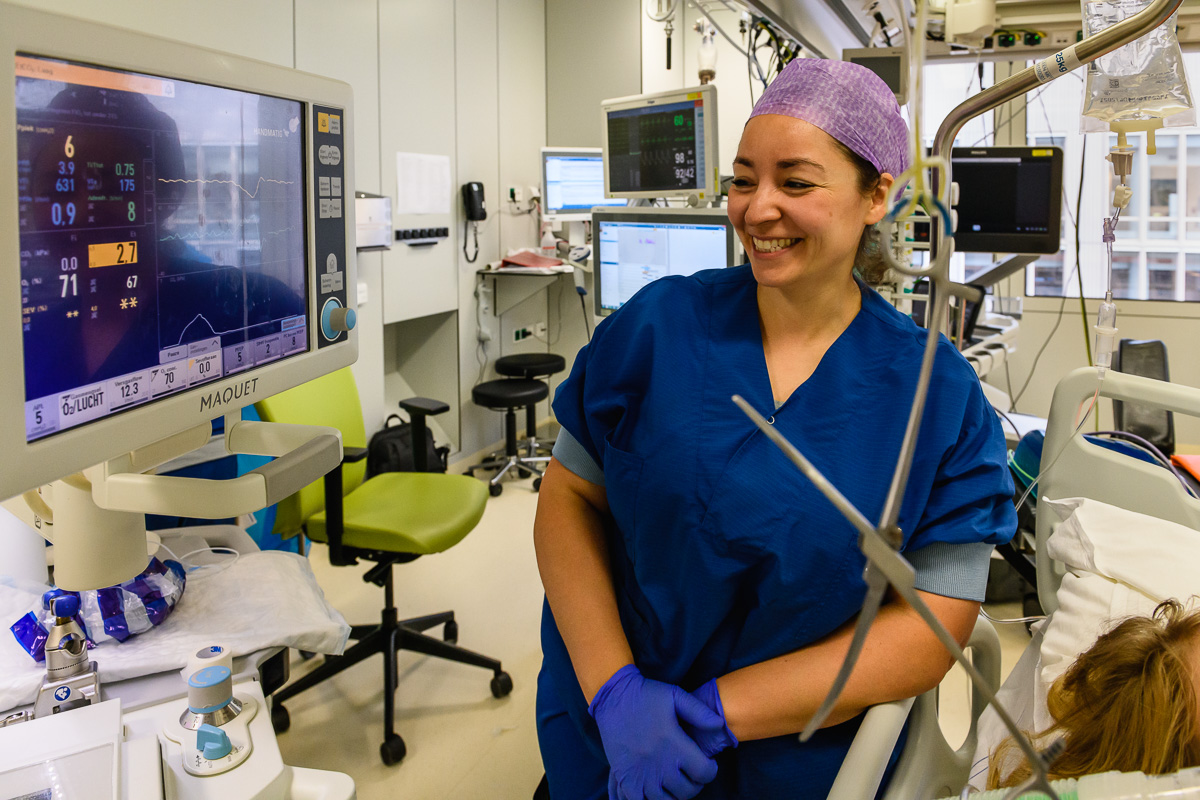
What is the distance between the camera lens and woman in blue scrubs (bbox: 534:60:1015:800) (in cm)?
96

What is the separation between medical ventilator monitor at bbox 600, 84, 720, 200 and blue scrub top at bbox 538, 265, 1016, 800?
5.64 feet

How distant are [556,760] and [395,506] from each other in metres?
1.41

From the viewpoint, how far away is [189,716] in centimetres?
98

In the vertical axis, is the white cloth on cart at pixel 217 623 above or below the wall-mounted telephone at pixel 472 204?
below

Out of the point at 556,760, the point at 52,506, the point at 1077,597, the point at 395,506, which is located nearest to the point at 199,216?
the point at 52,506

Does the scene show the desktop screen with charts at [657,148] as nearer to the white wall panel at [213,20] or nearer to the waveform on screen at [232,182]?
the white wall panel at [213,20]

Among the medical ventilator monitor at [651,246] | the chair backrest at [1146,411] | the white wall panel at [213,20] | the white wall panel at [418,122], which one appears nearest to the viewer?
the white wall panel at [213,20]

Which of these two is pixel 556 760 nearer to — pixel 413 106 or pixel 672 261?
pixel 672 261

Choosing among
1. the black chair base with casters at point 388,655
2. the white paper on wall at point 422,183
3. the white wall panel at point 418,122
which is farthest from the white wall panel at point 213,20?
the black chair base with casters at point 388,655

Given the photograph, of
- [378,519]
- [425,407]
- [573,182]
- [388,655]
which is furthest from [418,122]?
[388,655]

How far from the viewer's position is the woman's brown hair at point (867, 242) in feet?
3.21

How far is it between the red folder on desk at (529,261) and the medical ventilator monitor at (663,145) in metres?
1.51

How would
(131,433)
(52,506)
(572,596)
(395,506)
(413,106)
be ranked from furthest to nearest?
(413,106) → (395,506) → (572,596) → (52,506) → (131,433)

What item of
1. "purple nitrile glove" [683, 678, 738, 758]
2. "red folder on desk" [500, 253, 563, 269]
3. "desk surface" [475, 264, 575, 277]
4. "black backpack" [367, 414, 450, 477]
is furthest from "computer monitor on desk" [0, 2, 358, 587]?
"red folder on desk" [500, 253, 563, 269]
